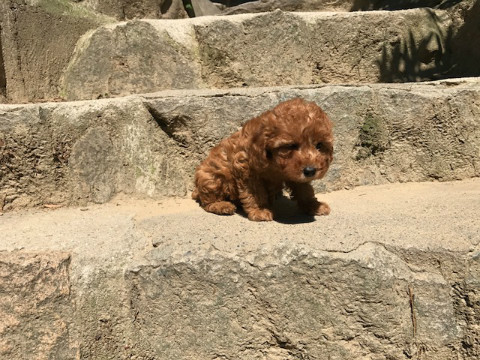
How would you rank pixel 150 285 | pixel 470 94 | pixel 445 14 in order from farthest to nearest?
1. pixel 445 14
2. pixel 470 94
3. pixel 150 285

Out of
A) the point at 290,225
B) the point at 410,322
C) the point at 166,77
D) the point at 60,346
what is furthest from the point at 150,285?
the point at 166,77

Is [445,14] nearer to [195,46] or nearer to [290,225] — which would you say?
[195,46]

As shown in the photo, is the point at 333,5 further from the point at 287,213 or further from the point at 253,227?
the point at 253,227

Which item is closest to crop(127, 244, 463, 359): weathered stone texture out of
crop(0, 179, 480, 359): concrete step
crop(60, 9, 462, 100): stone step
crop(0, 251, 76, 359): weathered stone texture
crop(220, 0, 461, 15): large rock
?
crop(0, 179, 480, 359): concrete step

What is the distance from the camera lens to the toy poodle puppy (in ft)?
9.10

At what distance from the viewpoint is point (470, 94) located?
3.85 meters

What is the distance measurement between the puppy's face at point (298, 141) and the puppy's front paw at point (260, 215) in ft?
1.27

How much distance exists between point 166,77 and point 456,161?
10.3 feet

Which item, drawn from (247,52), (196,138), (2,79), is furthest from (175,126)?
(2,79)

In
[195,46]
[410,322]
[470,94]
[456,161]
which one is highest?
[195,46]

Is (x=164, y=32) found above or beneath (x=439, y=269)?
above

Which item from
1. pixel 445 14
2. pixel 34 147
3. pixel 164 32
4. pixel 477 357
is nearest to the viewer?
A: pixel 477 357

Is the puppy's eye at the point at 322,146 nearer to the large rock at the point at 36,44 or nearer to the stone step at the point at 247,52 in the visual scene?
the stone step at the point at 247,52

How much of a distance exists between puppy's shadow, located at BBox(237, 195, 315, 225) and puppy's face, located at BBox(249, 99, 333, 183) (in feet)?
1.44
